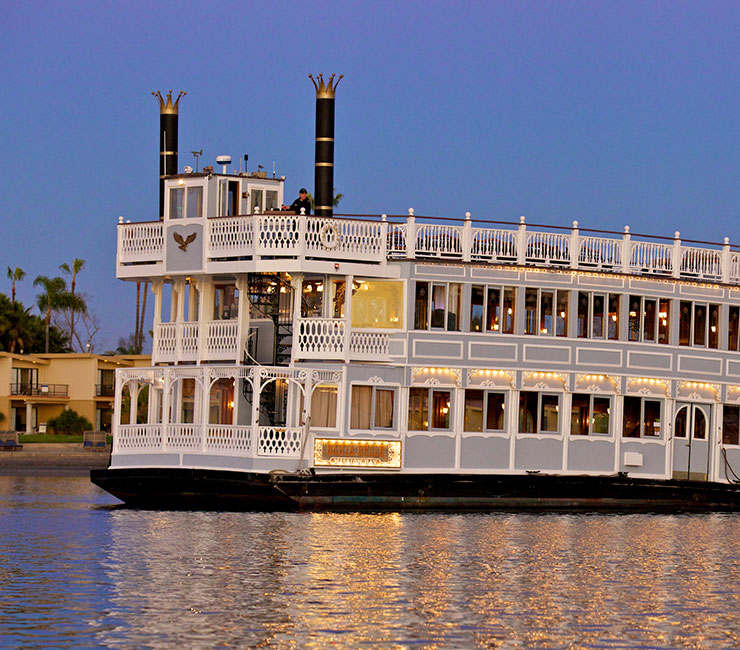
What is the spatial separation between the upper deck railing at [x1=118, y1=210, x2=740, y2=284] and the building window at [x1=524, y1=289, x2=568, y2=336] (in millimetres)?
825

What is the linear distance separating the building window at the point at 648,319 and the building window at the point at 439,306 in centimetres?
522

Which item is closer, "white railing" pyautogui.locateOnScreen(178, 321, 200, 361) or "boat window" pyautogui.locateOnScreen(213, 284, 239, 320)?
"white railing" pyautogui.locateOnScreen(178, 321, 200, 361)

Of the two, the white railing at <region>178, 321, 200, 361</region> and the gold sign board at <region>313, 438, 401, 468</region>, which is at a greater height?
the white railing at <region>178, 321, 200, 361</region>

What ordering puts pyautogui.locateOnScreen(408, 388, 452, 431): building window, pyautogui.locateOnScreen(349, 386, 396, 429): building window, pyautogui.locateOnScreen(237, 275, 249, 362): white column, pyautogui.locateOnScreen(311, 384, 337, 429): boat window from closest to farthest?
pyautogui.locateOnScreen(237, 275, 249, 362): white column → pyautogui.locateOnScreen(349, 386, 396, 429): building window → pyautogui.locateOnScreen(311, 384, 337, 429): boat window → pyautogui.locateOnScreen(408, 388, 452, 431): building window

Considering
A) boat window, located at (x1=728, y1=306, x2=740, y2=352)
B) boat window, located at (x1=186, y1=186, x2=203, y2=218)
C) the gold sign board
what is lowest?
the gold sign board

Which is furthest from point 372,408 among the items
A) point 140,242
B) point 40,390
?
point 40,390

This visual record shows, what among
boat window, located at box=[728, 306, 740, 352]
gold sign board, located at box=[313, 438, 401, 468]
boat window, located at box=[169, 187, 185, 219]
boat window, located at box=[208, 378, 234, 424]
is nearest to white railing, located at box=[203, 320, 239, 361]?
boat window, located at box=[208, 378, 234, 424]

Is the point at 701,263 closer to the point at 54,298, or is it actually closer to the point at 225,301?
the point at 225,301

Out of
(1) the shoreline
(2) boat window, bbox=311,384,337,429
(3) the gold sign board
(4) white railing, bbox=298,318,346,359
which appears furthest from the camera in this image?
(1) the shoreline

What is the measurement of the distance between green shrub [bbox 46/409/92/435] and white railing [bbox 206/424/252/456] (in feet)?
166

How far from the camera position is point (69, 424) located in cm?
8525

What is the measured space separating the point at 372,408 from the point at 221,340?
14.3ft

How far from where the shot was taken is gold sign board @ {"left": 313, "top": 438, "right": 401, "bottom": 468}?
3650 centimetres

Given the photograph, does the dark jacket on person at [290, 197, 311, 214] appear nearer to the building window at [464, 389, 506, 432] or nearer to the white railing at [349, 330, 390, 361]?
the white railing at [349, 330, 390, 361]
